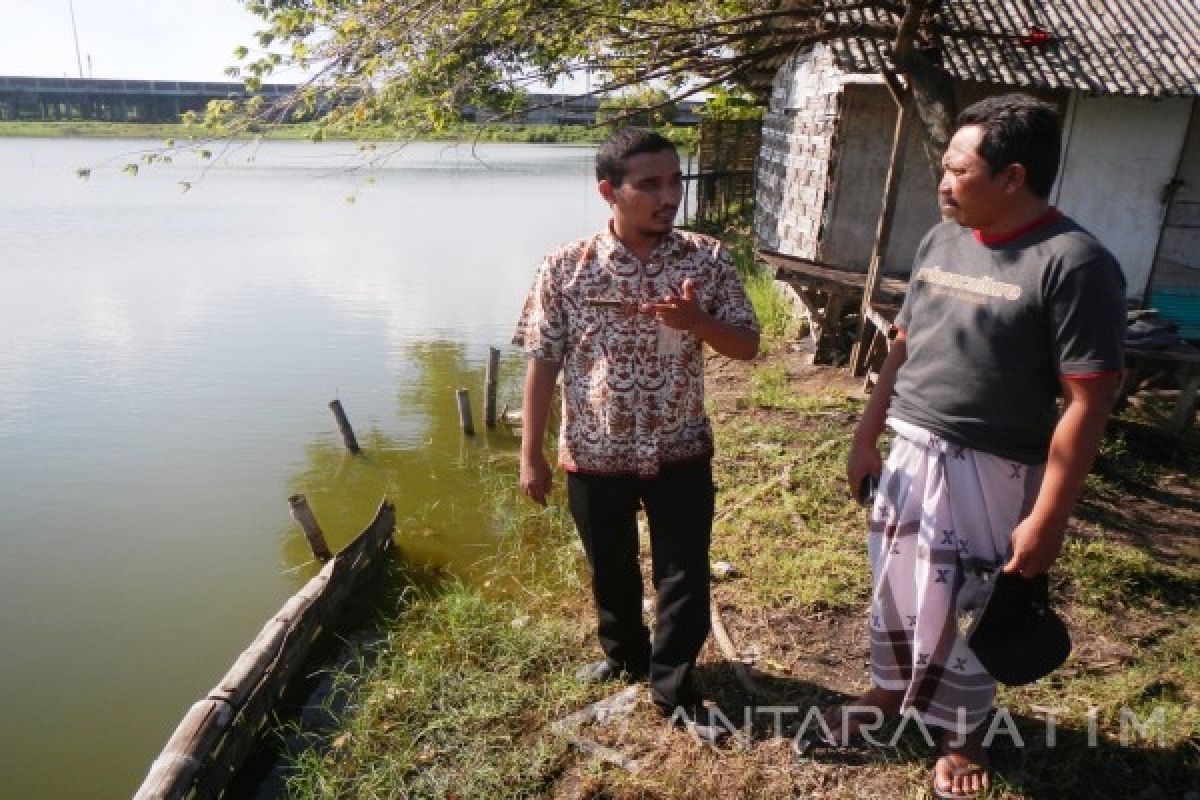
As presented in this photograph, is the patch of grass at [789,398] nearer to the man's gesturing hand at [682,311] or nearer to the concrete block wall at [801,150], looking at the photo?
the concrete block wall at [801,150]

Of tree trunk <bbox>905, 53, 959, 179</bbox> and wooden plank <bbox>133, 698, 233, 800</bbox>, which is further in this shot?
tree trunk <bbox>905, 53, 959, 179</bbox>

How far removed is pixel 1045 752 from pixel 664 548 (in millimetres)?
1352

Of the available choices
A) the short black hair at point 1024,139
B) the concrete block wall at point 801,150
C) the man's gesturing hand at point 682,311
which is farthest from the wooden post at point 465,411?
the short black hair at point 1024,139

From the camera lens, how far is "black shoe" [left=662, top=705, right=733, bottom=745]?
8.74 ft

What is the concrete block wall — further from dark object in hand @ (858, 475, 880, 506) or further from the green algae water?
dark object in hand @ (858, 475, 880, 506)

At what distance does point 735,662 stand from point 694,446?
1.06 metres

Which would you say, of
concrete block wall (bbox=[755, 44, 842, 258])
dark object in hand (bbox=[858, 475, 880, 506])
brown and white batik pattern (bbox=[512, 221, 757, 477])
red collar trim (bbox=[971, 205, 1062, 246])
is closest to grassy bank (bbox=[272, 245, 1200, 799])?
dark object in hand (bbox=[858, 475, 880, 506])

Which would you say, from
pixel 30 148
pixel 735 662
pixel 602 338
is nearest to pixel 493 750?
pixel 735 662

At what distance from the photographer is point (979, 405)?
6.48 feet

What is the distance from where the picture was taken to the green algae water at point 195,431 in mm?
4609

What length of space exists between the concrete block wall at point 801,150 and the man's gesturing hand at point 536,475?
20.1 feet

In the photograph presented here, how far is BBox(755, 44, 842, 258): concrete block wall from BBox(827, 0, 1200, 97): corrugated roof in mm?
996

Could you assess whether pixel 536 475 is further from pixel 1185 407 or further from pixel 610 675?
pixel 1185 407

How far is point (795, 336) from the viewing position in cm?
845
